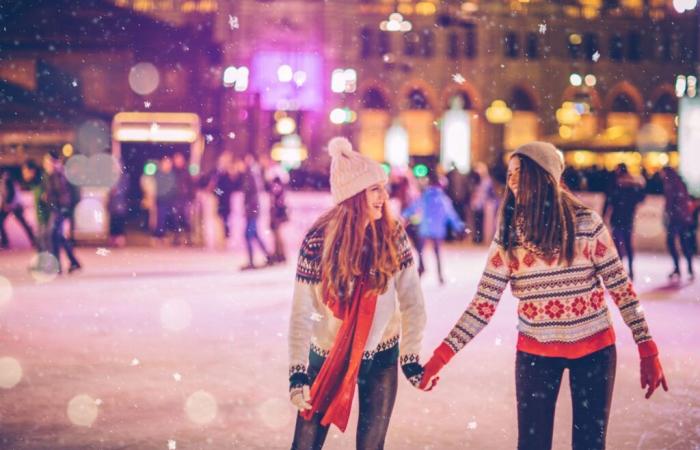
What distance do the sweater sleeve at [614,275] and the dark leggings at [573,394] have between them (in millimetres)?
187

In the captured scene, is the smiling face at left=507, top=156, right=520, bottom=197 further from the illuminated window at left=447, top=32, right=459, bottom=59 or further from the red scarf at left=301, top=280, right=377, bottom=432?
the illuminated window at left=447, top=32, right=459, bottom=59

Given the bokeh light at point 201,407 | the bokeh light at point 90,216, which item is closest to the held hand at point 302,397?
the bokeh light at point 201,407

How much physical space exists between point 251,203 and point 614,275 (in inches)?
477

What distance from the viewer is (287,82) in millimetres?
48500

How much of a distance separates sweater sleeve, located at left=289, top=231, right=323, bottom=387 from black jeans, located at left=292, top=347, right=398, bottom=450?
4.3 inches

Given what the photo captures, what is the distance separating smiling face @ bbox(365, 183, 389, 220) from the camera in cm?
355

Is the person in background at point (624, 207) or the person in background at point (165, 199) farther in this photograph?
the person in background at point (165, 199)

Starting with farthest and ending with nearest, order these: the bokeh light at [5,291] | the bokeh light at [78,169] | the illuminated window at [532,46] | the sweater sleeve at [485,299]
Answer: the illuminated window at [532,46] → the bokeh light at [78,169] → the bokeh light at [5,291] → the sweater sleeve at [485,299]

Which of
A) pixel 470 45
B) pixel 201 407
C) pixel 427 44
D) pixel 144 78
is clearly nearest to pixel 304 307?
pixel 201 407

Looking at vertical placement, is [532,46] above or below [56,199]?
above

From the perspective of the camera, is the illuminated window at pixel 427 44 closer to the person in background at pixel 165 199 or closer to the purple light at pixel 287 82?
the purple light at pixel 287 82

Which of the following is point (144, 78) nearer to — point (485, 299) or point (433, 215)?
point (433, 215)

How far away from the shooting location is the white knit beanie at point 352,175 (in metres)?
3.55

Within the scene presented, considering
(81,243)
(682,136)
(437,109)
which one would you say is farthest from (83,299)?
(437,109)
